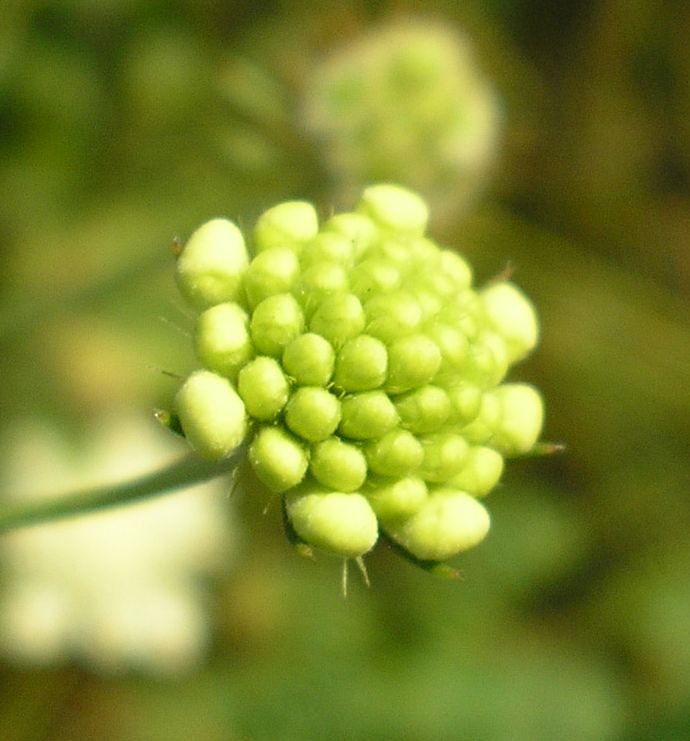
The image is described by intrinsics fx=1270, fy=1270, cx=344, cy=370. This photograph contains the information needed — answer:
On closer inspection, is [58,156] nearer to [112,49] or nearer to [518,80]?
[112,49]

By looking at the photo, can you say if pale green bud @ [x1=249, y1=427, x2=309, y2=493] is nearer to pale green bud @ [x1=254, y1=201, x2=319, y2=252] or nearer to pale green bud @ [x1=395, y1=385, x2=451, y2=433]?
pale green bud @ [x1=395, y1=385, x2=451, y2=433]

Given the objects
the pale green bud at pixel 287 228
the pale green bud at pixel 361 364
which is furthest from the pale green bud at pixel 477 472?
the pale green bud at pixel 287 228

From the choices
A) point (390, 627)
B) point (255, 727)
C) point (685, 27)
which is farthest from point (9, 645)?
point (685, 27)

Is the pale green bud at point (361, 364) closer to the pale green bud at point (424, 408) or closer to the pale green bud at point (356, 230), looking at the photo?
the pale green bud at point (424, 408)

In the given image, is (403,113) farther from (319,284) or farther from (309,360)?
(309,360)

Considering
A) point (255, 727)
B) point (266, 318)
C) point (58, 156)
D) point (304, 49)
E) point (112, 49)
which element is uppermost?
point (266, 318)

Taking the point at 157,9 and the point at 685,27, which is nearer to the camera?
the point at 157,9

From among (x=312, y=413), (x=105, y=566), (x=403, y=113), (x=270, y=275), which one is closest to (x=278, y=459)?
(x=312, y=413)
